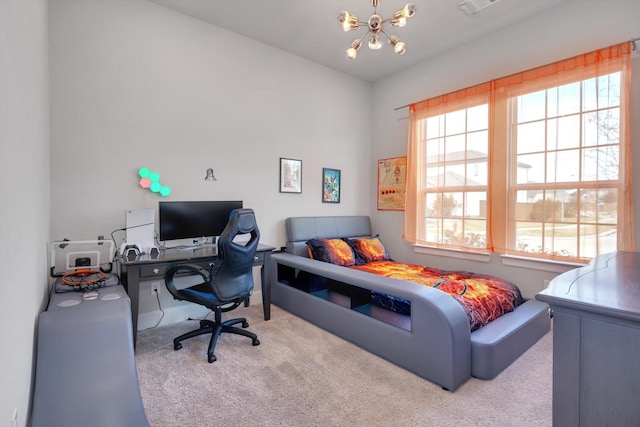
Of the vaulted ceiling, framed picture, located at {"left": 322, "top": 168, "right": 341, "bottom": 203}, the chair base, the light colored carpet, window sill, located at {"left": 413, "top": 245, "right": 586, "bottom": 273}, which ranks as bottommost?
the light colored carpet

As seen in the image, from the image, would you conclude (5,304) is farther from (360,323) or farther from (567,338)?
(360,323)

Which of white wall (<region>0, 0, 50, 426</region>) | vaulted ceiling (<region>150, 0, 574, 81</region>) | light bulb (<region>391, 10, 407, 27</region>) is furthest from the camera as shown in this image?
vaulted ceiling (<region>150, 0, 574, 81</region>)

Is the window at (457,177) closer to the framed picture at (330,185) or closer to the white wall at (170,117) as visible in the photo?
the framed picture at (330,185)

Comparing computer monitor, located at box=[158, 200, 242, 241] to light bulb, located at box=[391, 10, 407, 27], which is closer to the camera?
light bulb, located at box=[391, 10, 407, 27]

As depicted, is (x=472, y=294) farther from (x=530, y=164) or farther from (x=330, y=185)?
(x=330, y=185)

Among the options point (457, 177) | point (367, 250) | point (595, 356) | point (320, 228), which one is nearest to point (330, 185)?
point (320, 228)

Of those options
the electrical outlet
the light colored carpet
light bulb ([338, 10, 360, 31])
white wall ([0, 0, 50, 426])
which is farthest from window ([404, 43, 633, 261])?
white wall ([0, 0, 50, 426])

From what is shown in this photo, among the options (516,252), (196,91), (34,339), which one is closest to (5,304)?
(34,339)

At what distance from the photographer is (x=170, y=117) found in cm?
301

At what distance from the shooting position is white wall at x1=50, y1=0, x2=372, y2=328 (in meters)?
2.54

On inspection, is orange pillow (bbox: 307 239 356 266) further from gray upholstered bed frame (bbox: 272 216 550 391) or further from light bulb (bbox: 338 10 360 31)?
light bulb (bbox: 338 10 360 31)

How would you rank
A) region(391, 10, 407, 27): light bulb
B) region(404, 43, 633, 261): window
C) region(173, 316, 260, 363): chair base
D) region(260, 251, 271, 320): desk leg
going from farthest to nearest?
1. region(260, 251, 271, 320): desk leg
2. region(404, 43, 633, 261): window
3. region(173, 316, 260, 363): chair base
4. region(391, 10, 407, 27): light bulb

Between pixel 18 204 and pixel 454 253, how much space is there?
3872 millimetres

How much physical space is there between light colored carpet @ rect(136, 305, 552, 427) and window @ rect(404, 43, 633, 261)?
1.14 meters
